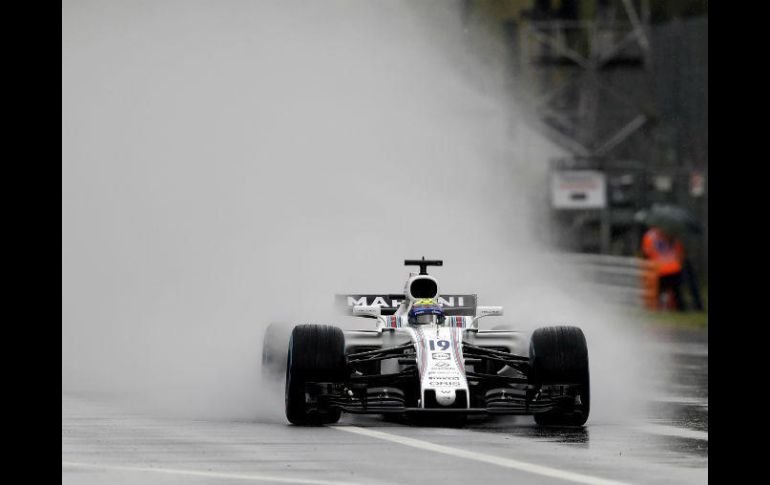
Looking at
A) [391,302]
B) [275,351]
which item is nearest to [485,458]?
A: [275,351]

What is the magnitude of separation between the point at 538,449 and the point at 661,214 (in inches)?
1041

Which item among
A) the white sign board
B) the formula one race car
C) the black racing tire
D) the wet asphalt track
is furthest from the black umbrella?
the formula one race car

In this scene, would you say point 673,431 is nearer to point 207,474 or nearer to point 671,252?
point 207,474

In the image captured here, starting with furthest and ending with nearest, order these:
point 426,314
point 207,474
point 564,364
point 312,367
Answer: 1. point 426,314
2. point 564,364
3. point 312,367
4. point 207,474

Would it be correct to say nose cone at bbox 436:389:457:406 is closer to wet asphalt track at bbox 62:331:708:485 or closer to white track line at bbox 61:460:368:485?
wet asphalt track at bbox 62:331:708:485

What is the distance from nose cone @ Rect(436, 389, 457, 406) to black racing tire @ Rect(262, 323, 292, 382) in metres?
2.62

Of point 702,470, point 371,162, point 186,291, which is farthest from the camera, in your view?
point 371,162

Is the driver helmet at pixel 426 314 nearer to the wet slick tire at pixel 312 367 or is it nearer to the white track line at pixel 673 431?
the wet slick tire at pixel 312 367

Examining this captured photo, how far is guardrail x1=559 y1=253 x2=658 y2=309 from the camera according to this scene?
3747 centimetres

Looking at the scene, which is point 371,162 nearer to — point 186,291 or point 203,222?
point 203,222

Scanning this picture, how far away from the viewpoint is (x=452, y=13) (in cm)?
4162

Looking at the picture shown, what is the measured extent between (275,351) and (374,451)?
4341 mm

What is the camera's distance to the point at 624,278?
38156 millimetres
